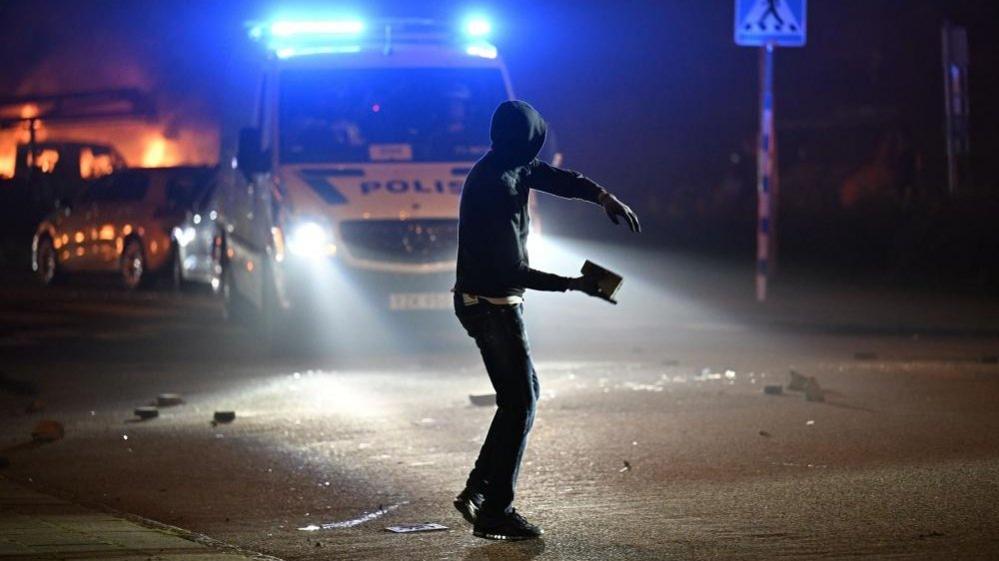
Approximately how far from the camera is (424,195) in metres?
15.5

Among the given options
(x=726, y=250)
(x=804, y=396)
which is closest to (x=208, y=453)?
(x=804, y=396)

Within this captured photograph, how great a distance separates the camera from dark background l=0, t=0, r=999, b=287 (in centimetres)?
2906

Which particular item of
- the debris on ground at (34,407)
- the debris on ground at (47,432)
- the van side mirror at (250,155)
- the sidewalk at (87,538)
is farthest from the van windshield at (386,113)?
the sidewalk at (87,538)

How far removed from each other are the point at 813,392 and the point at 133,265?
15.7 meters

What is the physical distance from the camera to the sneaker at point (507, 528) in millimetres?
6785

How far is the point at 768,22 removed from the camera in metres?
19.9

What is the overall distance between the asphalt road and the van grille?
0.70m

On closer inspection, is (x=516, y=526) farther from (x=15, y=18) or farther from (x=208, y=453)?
(x=15, y=18)

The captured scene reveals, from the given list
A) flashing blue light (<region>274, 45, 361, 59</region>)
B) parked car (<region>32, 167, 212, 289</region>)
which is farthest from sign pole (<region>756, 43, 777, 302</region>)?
parked car (<region>32, 167, 212, 289</region>)

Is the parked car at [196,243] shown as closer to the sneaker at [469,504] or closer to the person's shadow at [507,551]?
the sneaker at [469,504]

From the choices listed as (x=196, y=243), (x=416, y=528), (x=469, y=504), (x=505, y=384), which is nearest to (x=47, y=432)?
(x=416, y=528)

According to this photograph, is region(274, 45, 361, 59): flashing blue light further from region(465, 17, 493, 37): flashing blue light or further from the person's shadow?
the person's shadow

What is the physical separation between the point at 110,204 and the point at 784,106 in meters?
14.7

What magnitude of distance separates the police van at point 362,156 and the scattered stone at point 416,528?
830cm
